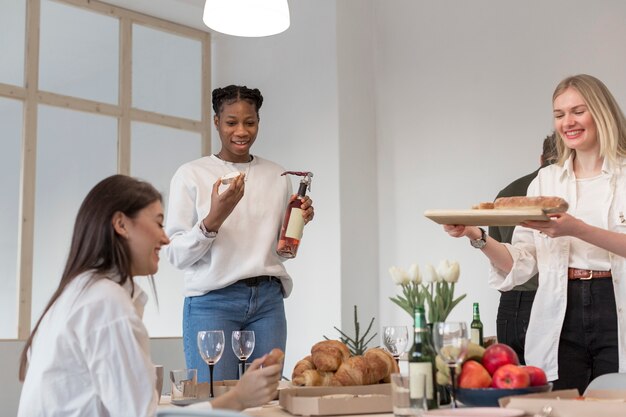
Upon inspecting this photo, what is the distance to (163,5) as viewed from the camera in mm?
5781

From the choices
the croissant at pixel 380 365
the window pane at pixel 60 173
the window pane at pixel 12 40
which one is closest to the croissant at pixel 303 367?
the croissant at pixel 380 365

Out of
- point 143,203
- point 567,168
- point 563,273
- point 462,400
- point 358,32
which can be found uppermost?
point 358,32

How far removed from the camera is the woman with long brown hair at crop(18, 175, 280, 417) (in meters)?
1.62

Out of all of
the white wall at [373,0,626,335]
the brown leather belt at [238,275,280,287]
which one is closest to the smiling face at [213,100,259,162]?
the brown leather belt at [238,275,280,287]

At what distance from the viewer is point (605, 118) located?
2.40 metres

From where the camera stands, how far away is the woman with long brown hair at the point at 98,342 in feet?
5.31

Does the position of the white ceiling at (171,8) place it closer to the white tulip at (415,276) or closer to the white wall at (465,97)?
the white wall at (465,97)

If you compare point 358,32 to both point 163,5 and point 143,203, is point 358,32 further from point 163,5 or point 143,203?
point 143,203

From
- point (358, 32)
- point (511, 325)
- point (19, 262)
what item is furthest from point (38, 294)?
point (511, 325)

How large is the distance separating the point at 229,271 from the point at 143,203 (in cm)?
97

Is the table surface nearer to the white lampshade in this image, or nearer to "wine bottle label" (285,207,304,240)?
"wine bottle label" (285,207,304,240)

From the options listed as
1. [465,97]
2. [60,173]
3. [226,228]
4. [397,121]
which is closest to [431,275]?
[226,228]

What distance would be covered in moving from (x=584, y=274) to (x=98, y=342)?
4.50 ft

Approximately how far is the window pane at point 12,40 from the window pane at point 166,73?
799 millimetres
